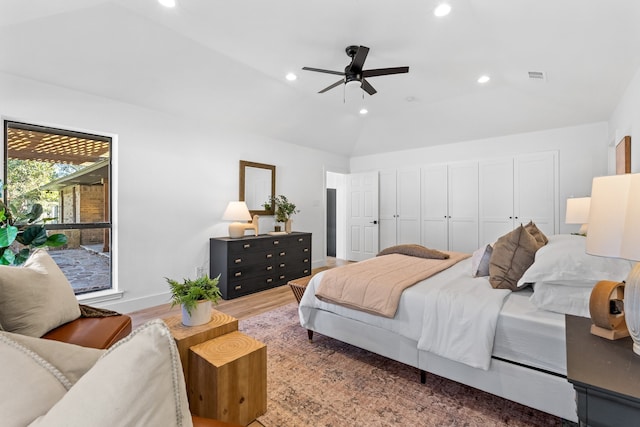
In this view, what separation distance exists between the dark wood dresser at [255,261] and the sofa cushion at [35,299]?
2273mm

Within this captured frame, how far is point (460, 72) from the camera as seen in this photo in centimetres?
366

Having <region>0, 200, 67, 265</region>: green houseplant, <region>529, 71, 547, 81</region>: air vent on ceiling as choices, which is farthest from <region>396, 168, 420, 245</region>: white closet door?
<region>0, 200, 67, 265</region>: green houseplant

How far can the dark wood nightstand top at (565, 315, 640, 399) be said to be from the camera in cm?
90

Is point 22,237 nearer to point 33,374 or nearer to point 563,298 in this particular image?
point 33,374

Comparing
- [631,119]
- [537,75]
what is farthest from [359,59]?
[631,119]

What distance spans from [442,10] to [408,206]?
158 inches

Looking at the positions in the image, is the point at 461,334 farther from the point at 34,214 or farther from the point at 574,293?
the point at 34,214

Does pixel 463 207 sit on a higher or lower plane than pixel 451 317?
higher

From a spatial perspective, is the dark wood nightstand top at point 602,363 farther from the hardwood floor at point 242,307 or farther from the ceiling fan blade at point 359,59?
the hardwood floor at point 242,307

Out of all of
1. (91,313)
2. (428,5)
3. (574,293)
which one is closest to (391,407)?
(574,293)

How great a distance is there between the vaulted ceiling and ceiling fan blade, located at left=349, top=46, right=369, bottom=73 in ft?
0.93

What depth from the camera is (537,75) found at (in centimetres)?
345

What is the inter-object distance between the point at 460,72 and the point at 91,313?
4359mm

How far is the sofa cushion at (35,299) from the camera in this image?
4.66 ft
